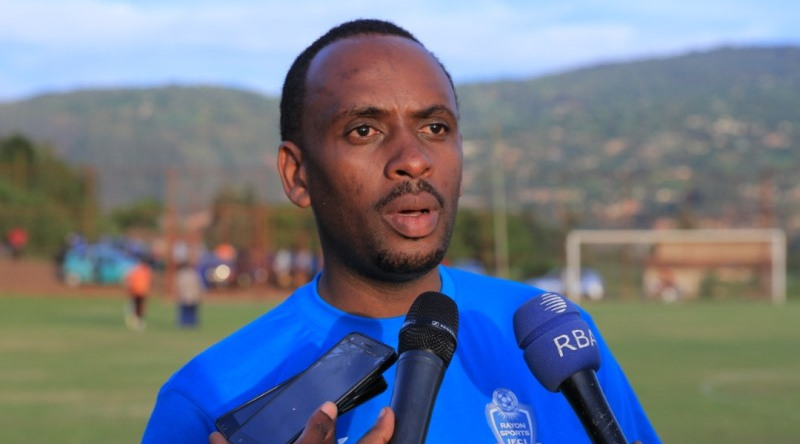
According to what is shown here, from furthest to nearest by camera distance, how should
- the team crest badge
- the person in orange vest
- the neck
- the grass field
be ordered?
the person in orange vest, the grass field, the neck, the team crest badge

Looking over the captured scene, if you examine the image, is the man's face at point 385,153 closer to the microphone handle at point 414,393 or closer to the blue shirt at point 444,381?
the blue shirt at point 444,381

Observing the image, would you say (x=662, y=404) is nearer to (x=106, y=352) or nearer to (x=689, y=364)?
(x=689, y=364)

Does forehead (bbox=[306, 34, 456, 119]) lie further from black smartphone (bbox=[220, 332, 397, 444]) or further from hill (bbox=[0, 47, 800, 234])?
hill (bbox=[0, 47, 800, 234])

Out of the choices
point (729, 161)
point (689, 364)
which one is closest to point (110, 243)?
point (689, 364)

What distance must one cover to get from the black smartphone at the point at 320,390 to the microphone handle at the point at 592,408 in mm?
370

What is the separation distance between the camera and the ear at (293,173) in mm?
3195

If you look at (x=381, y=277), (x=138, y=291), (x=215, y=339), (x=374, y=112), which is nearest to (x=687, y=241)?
(x=138, y=291)

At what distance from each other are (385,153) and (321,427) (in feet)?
2.82

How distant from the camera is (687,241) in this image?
50.0m

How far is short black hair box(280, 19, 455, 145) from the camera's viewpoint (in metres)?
3.12

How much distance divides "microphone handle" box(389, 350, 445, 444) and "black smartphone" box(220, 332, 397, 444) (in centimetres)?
13

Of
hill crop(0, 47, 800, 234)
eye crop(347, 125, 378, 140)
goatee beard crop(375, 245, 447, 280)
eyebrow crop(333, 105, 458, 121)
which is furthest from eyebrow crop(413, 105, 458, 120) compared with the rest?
hill crop(0, 47, 800, 234)

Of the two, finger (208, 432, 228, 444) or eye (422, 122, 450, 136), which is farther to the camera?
eye (422, 122, 450, 136)

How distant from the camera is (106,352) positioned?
2169 centimetres
